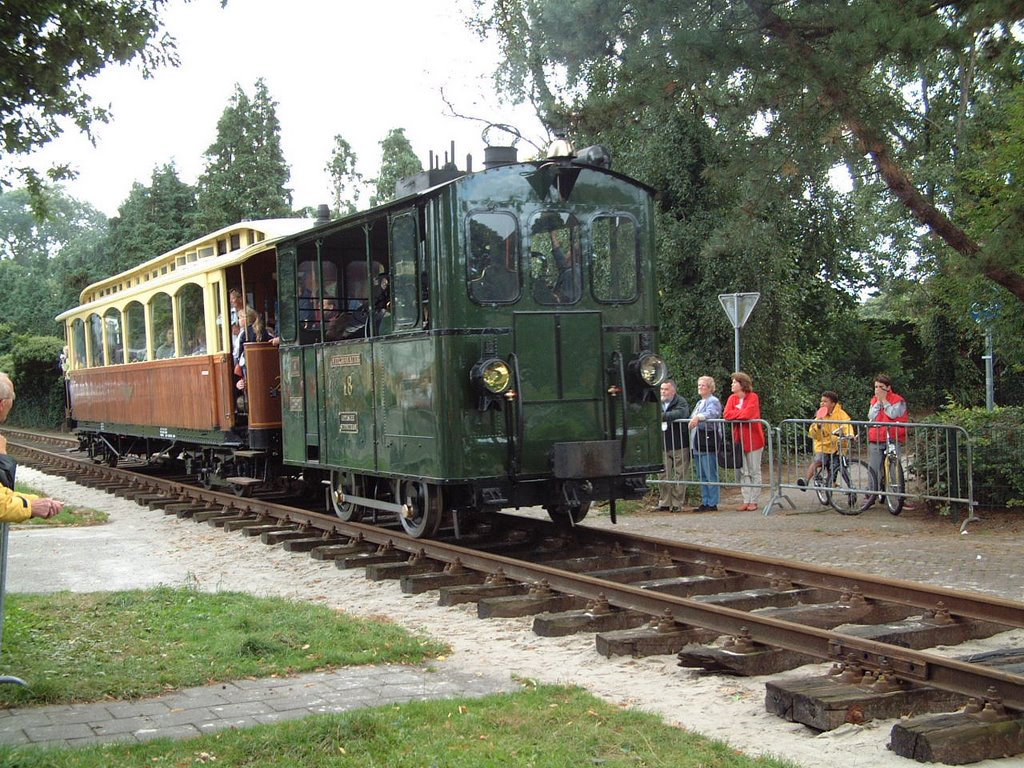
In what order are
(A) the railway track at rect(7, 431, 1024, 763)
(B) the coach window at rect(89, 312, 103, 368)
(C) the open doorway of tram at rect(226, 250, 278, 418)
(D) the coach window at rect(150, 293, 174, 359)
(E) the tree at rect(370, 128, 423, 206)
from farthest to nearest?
(E) the tree at rect(370, 128, 423, 206) < (B) the coach window at rect(89, 312, 103, 368) < (D) the coach window at rect(150, 293, 174, 359) < (C) the open doorway of tram at rect(226, 250, 278, 418) < (A) the railway track at rect(7, 431, 1024, 763)

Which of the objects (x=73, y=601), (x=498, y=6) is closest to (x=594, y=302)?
(x=73, y=601)

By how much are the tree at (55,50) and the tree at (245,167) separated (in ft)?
112

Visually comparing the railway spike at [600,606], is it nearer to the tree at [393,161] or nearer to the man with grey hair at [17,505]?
the man with grey hair at [17,505]

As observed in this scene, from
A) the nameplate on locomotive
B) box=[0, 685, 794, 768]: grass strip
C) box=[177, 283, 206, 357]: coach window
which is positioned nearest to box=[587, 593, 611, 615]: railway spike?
box=[0, 685, 794, 768]: grass strip

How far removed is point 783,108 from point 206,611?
684 centimetres

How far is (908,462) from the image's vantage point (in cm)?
1301

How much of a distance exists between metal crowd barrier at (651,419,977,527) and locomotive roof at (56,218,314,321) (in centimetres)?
585

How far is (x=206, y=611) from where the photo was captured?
7.80 metres

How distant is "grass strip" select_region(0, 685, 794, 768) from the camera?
4617 millimetres

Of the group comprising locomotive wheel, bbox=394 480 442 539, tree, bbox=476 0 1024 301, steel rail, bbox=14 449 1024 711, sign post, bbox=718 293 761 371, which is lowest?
steel rail, bbox=14 449 1024 711

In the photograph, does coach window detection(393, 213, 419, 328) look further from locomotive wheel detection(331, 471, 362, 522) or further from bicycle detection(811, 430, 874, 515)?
bicycle detection(811, 430, 874, 515)

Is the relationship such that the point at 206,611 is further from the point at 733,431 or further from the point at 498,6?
the point at 498,6

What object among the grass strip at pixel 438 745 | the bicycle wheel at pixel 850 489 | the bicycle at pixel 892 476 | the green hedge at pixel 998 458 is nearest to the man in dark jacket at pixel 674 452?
the bicycle wheel at pixel 850 489

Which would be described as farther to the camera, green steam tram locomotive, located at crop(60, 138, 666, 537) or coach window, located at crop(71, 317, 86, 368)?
coach window, located at crop(71, 317, 86, 368)
